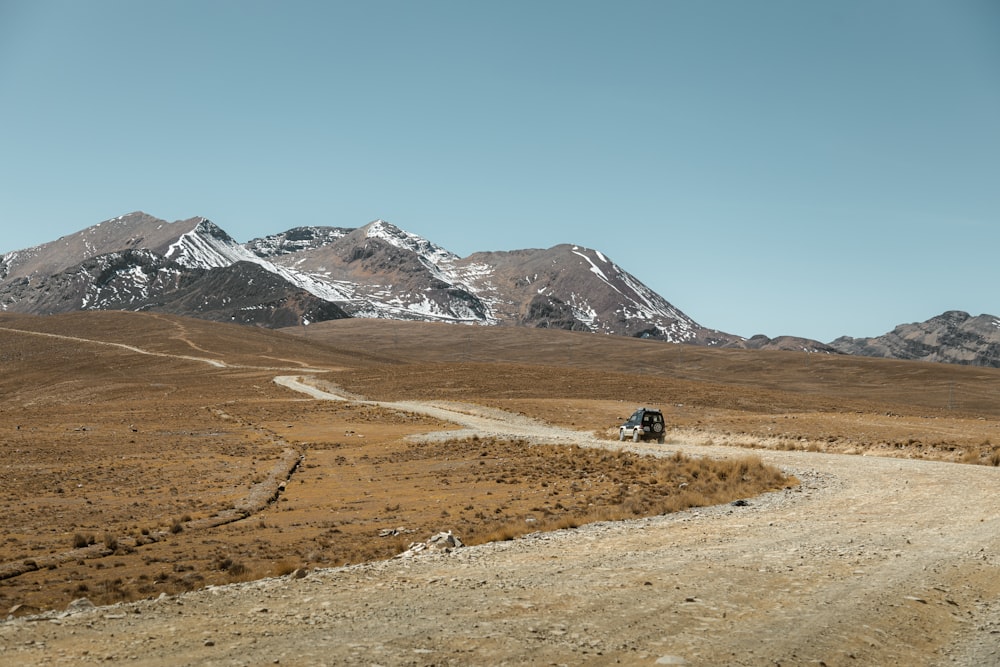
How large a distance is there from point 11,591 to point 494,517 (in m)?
11.3

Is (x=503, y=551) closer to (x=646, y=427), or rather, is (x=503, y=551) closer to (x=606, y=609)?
(x=606, y=609)

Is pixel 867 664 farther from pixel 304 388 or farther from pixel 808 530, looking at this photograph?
pixel 304 388

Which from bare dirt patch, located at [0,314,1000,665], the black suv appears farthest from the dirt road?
the black suv

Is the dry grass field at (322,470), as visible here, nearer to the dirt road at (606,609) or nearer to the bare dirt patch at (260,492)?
the bare dirt patch at (260,492)

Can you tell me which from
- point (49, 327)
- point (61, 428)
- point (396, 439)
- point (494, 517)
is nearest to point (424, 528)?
point (494, 517)

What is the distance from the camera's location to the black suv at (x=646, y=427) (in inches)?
1699

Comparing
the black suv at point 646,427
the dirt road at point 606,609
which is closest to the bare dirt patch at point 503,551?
the dirt road at point 606,609

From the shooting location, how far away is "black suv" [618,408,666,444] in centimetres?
4316

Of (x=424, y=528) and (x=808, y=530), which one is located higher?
(x=808, y=530)

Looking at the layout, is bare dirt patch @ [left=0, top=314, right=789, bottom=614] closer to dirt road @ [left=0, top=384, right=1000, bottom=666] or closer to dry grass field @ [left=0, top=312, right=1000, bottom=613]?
dry grass field @ [left=0, top=312, right=1000, bottom=613]

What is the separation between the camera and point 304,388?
3433 inches

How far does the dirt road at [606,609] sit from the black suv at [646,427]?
83.1 ft

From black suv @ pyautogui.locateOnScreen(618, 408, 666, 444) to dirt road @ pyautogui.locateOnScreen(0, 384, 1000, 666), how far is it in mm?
25320

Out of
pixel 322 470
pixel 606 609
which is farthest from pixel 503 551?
pixel 322 470
